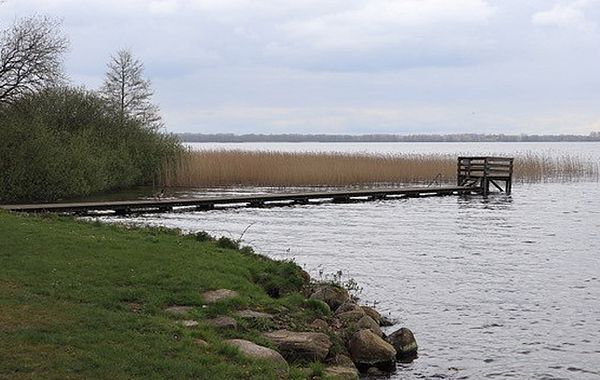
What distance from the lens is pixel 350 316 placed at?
11.6 meters

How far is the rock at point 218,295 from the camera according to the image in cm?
1055

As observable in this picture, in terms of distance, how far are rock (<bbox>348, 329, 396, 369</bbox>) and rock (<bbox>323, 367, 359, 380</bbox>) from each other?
843 mm

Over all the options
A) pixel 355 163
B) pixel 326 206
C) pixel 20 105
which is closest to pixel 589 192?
pixel 355 163

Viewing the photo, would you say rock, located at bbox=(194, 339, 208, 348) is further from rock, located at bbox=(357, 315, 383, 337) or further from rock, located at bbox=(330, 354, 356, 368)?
rock, located at bbox=(357, 315, 383, 337)

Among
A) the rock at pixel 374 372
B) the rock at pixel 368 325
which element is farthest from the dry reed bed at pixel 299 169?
the rock at pixel 374 372

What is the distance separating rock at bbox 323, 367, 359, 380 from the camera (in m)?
8.88

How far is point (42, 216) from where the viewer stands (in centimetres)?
1827

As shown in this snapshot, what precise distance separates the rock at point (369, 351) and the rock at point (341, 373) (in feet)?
2.77

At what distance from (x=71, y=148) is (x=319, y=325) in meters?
26.2

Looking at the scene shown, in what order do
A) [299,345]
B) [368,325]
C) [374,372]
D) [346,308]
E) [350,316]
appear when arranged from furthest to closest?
1. [346,308]
2. [350,316]
3. [368,325]
4. [374,372]
5. [299,345]

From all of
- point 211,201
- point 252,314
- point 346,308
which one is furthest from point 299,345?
point 211,201

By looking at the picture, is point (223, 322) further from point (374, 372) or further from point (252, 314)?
point (374, 372)

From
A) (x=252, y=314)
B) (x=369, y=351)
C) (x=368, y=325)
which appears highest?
(x=252, y=314)

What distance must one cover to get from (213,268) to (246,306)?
2003mm
